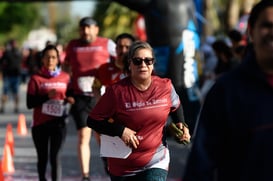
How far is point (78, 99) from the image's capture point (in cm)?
988

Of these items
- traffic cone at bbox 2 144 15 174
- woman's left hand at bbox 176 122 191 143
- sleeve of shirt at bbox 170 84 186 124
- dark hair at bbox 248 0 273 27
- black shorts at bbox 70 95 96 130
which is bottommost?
traffic cone at bbox 2 144 15 174

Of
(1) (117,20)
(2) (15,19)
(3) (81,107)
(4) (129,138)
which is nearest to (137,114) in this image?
(4) (129,138)

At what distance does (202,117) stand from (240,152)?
0.69 ft

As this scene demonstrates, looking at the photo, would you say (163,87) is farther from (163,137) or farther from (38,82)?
(38,82)

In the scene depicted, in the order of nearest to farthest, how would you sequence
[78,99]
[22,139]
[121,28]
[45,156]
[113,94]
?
[113,94] → [45,156] → [78,99] → [22,139] → [121,28]

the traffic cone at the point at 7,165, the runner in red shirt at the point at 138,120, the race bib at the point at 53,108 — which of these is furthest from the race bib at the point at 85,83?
the runner in red shirt at the point at 138,120

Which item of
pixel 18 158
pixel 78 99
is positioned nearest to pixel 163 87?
pixel 78 99

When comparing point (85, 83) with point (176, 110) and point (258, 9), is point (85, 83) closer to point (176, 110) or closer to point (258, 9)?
point (176, 110)

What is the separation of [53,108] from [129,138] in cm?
333

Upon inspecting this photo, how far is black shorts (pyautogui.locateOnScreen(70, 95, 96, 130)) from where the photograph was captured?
386 inches

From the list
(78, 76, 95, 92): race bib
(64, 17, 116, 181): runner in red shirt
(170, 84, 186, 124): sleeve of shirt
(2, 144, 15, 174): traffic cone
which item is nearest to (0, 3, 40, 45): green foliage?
(2, 144, 15, 174): traffic cone

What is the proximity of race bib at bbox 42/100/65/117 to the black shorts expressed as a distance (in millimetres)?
767

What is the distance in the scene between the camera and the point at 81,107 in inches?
388

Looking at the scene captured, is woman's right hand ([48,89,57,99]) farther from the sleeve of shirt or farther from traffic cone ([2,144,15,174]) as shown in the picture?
the sleeve of shirt
